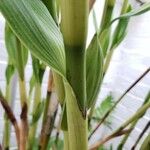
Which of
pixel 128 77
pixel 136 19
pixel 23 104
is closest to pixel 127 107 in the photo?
pixel 128 77

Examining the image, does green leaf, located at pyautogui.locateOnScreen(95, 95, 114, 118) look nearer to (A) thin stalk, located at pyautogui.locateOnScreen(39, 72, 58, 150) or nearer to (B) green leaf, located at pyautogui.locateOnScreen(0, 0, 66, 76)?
(A) thin stalk, located at pyautogui.locateOnScreen(39, 72, 58, 150)

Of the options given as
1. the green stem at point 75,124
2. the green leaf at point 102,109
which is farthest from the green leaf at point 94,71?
the green leaf at point 102,109

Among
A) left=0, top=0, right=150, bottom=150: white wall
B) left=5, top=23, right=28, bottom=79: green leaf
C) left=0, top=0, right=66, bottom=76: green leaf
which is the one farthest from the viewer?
left=0, top=0, right=150, bottom=150: white wall

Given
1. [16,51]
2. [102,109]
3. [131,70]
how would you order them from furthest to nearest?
[131,70] → [102,109] → [16,51]

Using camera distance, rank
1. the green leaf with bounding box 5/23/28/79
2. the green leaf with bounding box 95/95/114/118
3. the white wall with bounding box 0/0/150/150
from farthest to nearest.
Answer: the white wall with bounding box 0/0/150/150
the green leaf with bounding box 95/95/114/118
the green leaf with bounding box 5/23/28/79

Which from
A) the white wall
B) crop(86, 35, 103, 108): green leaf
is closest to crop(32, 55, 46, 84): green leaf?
crop(86, 35, 103, 108): green leaf

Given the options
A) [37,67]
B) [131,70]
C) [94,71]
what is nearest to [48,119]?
[37,67]

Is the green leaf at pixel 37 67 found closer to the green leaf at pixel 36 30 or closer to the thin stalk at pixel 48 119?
the thin stalk at pixel 48 119

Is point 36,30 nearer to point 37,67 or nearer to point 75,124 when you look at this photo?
point 75,124
